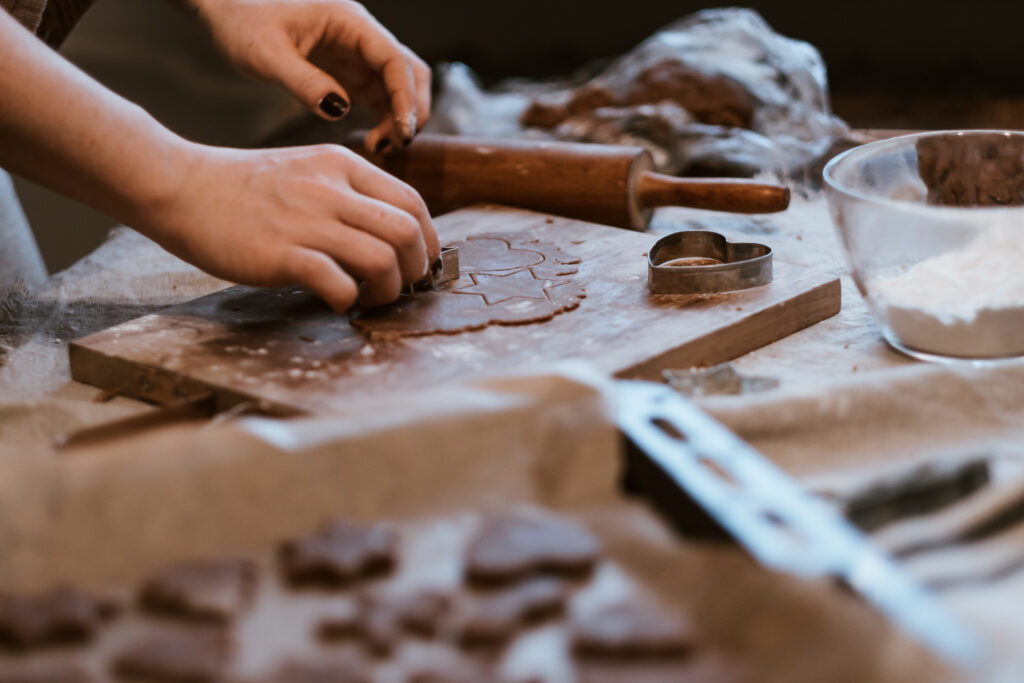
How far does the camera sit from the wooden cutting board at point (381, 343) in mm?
979

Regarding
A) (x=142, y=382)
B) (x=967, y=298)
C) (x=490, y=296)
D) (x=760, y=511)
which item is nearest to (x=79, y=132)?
(x=142, y=382)

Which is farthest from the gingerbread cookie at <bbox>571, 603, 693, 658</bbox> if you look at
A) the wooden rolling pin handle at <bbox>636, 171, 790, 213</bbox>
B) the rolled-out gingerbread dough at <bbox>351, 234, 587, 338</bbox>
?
the wooden rolling pin handle at <bbox>636, 171, 790, 213</bbox>

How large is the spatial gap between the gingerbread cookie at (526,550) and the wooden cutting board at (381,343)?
298mm

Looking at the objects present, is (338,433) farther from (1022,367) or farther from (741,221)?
(741,221)

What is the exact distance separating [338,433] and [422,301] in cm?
49

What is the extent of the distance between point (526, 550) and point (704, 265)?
632 mm

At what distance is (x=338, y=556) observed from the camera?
2.09ft

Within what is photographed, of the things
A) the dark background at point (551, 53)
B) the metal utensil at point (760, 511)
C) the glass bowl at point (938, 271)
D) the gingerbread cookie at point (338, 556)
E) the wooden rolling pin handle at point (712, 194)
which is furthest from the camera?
the dark background at point (551, 53)

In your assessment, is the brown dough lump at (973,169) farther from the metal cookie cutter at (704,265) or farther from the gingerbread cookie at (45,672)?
the gingerbread cookie at (45,672)

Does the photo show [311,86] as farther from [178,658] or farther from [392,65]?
[178,658]

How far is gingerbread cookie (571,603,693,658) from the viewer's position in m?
0.56

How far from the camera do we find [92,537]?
25.7 inches

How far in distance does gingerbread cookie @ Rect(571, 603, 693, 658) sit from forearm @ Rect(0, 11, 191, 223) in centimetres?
70

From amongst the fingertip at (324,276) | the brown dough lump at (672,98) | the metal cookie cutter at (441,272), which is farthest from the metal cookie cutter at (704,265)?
the brown dough lump at (672,98)
